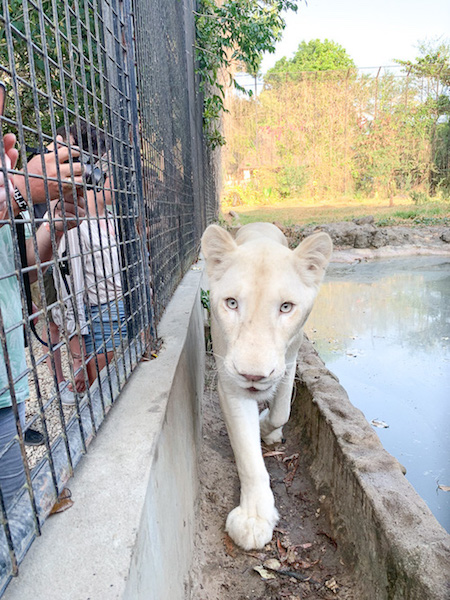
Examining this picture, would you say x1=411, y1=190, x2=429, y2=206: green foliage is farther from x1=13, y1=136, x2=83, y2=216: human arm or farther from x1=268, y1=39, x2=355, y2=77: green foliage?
x1=268, y1=39, x2=355, y2=77: green foliage

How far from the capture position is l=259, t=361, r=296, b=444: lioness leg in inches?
111

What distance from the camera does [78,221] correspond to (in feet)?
4.48

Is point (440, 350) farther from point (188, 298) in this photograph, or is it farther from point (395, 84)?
point (395, 84)

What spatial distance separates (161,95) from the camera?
312cm

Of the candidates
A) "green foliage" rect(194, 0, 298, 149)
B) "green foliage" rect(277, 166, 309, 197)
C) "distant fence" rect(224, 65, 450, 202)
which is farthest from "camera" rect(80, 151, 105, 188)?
"green foliage" rect(277, 166, 309, 197)

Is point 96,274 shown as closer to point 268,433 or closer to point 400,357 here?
point 268,433

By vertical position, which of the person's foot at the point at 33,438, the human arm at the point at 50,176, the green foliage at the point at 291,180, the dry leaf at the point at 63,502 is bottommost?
the person's foot at the point at 33,438

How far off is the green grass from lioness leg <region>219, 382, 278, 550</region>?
13537 mm

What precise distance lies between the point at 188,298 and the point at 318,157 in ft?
70.0

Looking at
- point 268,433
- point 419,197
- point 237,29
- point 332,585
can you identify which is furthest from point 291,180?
point 332,585

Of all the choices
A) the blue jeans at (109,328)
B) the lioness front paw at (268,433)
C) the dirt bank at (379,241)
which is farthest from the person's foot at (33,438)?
the dirt bank at (379,241)

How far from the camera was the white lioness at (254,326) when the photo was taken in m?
1.96

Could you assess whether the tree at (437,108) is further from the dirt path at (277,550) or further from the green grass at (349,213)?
the dirt path at (277,550)

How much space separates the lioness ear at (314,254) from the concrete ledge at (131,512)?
83 cm
